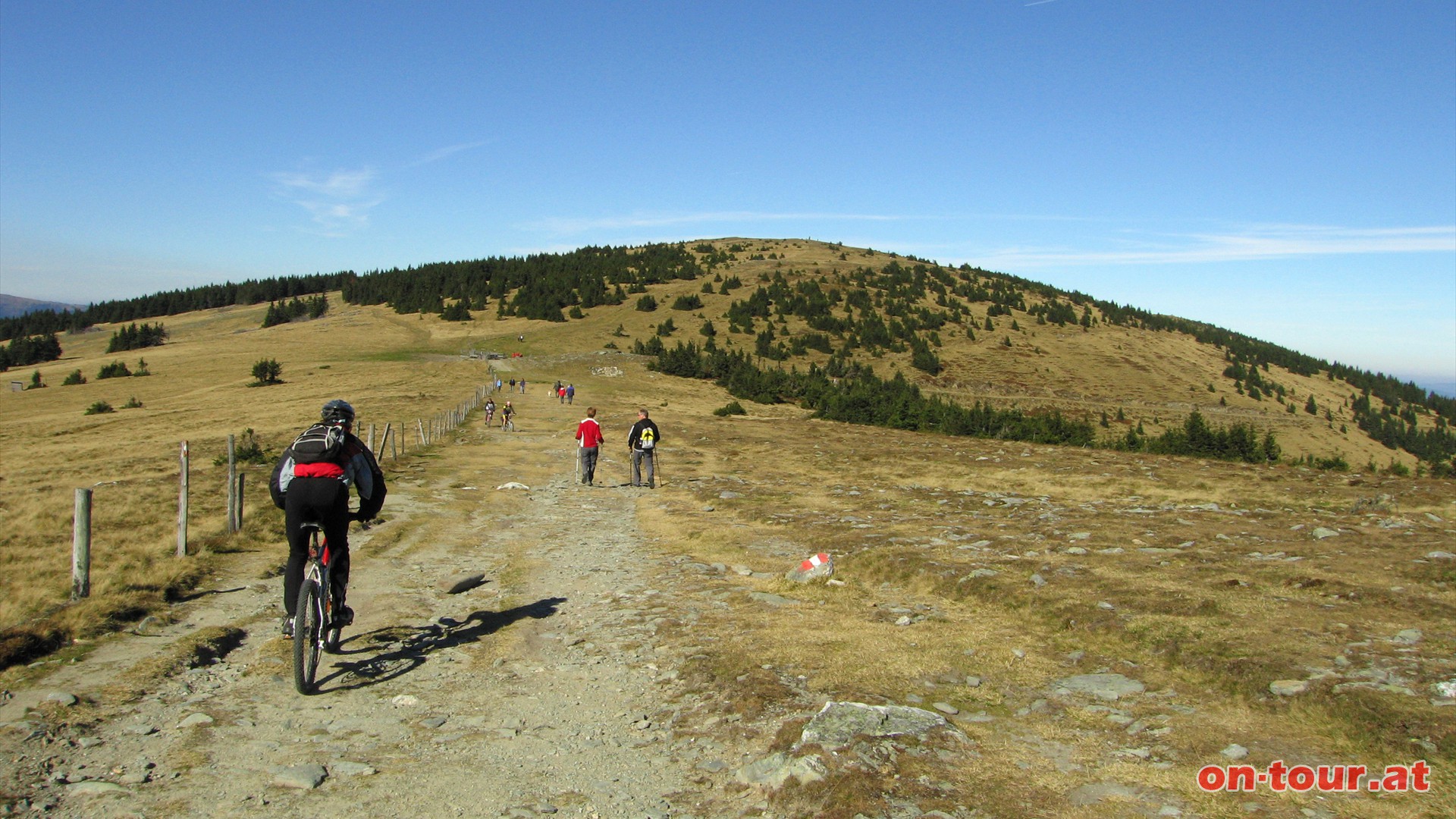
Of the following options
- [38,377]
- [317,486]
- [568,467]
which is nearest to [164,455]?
[568,467]

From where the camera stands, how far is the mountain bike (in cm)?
629

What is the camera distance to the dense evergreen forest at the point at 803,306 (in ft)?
354

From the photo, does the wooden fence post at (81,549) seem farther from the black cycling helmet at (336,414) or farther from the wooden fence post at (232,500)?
the black cycling helmet at (336,414)

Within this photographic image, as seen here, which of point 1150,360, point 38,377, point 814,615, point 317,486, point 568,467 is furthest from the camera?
point 1150,360

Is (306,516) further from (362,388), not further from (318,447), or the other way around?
(362,388)

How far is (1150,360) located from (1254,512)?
109647 mm

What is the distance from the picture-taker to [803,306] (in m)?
123

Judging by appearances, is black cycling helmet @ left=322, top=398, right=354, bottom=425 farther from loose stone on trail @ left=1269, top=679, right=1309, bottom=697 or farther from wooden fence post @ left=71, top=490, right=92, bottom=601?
loose stone on trail @ left=1269, top=679, right=1309, bottom=697

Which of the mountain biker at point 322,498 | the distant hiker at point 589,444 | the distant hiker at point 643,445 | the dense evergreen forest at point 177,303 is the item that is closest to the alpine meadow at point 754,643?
the distant hiker at point 643,445

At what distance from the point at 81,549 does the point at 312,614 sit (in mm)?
3991

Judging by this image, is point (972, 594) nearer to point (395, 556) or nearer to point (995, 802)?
point (995, 802)

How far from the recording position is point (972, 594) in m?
9.34

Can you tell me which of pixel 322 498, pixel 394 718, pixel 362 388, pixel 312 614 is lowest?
pixel 362 388

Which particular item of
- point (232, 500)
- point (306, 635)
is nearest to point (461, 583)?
point (306, 635)
